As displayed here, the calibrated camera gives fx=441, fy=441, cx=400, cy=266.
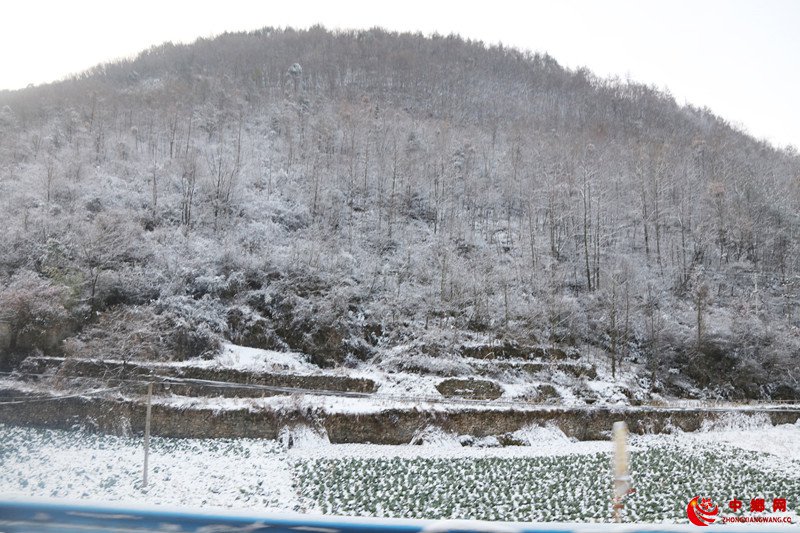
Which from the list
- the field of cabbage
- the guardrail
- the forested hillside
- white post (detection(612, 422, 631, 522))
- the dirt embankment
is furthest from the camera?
the forested hillside

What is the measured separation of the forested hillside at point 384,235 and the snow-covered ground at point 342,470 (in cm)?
685

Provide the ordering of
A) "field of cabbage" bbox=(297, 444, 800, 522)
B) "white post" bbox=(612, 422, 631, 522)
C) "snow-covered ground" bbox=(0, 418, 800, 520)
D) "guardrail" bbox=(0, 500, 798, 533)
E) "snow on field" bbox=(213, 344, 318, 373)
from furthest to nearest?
"snow on field" bbox=(213, 344, 318, 373) → "snow-covered ground" bbox=(0, 418, 800, 520) → "field of cabbage" bbox=(297, 444, 800, 522) → "white post" bbox=(612, 422, 631, 522) → "guardrail" bbox=(0, 500, 798, 533)

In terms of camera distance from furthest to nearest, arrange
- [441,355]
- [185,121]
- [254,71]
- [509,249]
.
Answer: [254,71] → [185,121] → [509,249] → [441,355]

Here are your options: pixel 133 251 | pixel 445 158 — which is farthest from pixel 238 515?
pixel 445 158

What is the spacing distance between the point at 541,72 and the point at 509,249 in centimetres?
7759

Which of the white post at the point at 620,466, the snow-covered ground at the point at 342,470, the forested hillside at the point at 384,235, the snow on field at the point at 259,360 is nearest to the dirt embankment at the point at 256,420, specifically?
the snow-covered ground at the point at 342,470

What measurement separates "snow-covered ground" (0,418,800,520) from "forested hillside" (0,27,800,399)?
270 inches

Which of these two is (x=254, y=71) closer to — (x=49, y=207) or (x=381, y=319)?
(x=49, y=207)

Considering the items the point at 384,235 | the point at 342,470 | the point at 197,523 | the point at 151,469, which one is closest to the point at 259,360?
the point at 151,469

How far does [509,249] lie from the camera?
3966 cm

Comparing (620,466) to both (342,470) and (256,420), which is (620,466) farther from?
(256,420)

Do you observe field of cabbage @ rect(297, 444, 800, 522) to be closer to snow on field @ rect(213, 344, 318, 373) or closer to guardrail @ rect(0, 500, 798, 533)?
snow on field @ rect(213, 344, 318, 373)

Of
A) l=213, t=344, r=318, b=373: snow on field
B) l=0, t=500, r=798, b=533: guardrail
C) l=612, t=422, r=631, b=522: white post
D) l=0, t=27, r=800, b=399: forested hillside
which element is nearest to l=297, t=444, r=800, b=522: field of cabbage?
l=612, t=422, r=631, b=522: white post

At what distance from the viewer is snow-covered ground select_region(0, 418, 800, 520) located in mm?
10469
